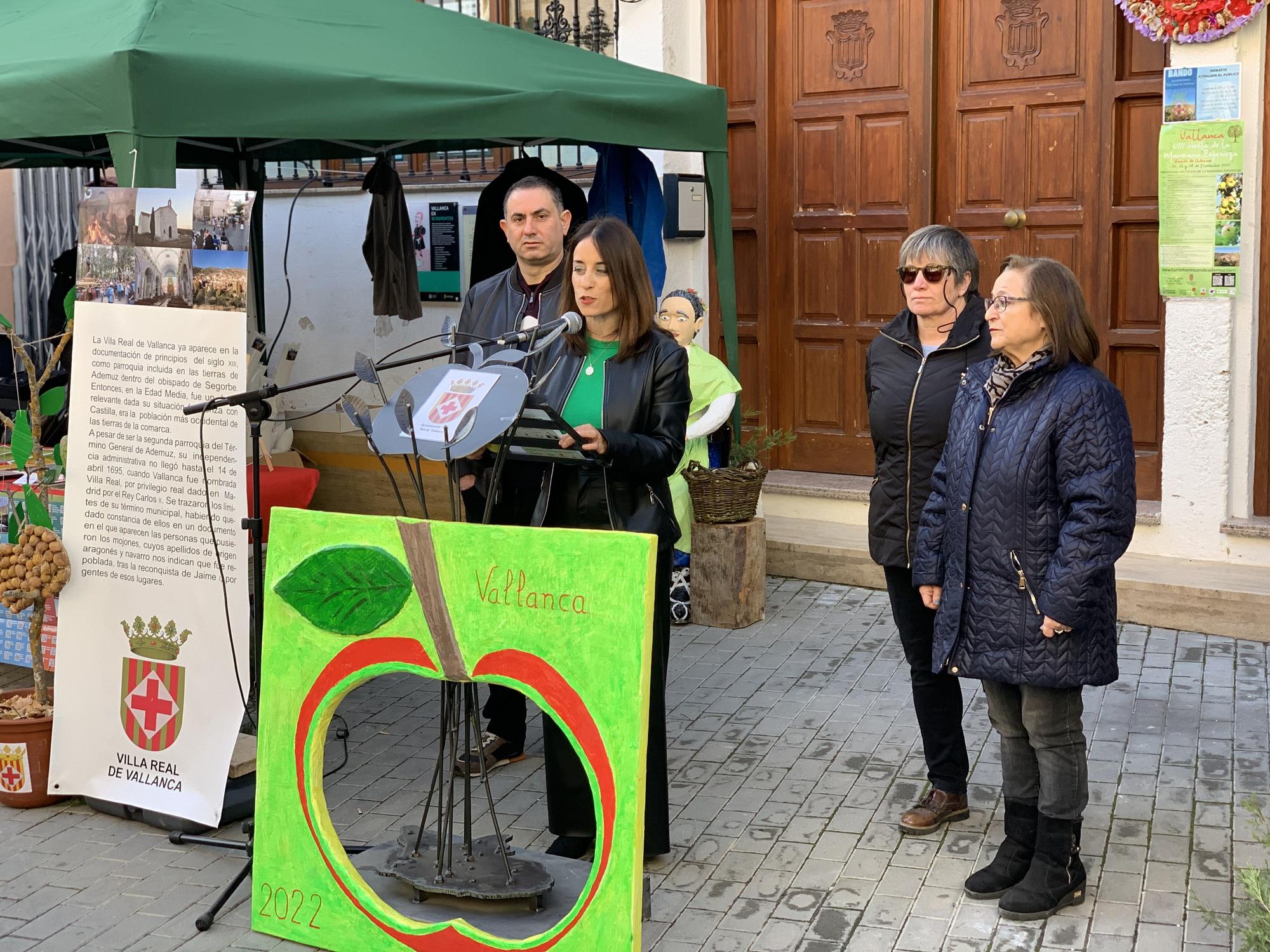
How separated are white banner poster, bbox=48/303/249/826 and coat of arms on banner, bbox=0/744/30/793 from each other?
0.68 feet

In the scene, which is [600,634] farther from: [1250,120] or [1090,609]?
[1250,120]

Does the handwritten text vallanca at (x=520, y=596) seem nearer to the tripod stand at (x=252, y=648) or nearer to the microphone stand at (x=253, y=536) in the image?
the microphone stand at (x=253, y=536)

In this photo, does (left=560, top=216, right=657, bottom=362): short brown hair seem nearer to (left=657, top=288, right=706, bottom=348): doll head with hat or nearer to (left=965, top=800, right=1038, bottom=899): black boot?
(left=965, top=800, right=1038, bottom=899): black boot

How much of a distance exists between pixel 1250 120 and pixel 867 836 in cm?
369

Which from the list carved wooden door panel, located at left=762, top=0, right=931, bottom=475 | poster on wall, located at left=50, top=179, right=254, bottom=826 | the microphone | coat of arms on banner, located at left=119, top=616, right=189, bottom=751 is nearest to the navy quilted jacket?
the microphone

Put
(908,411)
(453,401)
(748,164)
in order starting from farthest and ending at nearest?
(748,164)
(908,411)
(453,401)

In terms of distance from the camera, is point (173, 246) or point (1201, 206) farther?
point (1201, 206)

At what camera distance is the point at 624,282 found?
3824 mm

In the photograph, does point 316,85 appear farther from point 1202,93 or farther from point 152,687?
point 1202,93

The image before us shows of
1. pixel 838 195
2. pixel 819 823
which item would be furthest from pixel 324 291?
pixel 819 823

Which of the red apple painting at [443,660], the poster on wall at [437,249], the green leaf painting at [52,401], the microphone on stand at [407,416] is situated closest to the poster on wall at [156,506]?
the green leaf painting at [52,401]

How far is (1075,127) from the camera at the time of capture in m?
6.77

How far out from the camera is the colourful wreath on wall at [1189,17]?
5.95 m

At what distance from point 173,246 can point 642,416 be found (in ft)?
4.80
